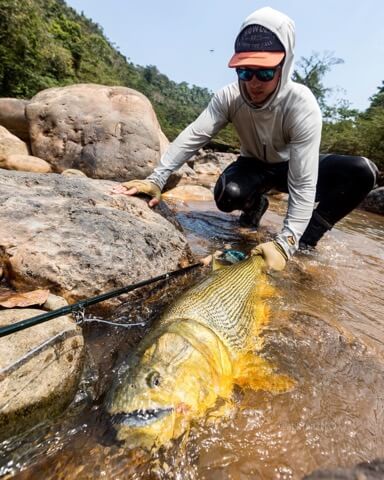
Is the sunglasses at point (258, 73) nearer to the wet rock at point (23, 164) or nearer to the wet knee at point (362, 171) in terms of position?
the wet knee at point (362, 171)

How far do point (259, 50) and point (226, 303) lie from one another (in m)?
2.31

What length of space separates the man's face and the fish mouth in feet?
9.78

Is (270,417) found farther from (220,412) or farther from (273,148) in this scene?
(273,148)

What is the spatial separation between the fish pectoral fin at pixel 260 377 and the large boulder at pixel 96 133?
4.83m

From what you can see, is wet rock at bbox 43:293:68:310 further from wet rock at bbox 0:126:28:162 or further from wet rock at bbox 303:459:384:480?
wet rock at bbox 0:126:28:162

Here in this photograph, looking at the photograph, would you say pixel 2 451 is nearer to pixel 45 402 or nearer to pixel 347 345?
pixel 45 402

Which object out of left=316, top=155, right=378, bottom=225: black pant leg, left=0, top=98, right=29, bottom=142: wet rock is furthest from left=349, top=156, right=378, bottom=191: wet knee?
left=0, top=98, right=29, bottom=142: wet rock

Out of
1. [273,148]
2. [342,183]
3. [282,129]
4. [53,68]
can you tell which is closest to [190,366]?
[282,129]

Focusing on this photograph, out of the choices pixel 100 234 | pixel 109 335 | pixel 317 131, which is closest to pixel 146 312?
pixel 109 335

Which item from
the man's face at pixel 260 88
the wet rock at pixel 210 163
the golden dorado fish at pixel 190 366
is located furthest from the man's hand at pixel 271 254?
the wet rock at pixel 210 163

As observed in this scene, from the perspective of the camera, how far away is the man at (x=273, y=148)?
3035 mm

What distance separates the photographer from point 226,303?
7.28 feet

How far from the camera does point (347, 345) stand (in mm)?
2355

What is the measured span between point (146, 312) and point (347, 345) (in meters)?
1.49
